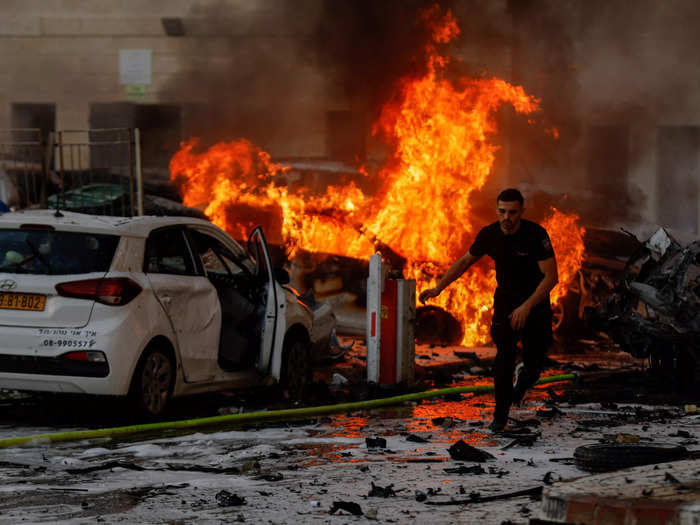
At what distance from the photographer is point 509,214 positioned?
814 cm

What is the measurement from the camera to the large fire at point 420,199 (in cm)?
1600

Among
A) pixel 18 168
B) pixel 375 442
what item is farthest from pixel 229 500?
pixel 18 168

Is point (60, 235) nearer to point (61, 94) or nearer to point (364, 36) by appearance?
point (364, 36)

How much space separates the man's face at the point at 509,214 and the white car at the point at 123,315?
225 cm

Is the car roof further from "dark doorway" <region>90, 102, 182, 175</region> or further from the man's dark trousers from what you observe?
"dark doorway" <region>90, 102, 182, 175</region>

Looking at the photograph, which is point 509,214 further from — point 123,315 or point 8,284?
point 8,284

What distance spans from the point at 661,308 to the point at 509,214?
3117 millimetres

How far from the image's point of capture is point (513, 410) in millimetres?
9430

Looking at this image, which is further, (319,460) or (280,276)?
(280,276)

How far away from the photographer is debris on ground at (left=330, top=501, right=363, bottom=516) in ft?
17.7

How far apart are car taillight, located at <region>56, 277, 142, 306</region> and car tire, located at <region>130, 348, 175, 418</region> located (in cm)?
45

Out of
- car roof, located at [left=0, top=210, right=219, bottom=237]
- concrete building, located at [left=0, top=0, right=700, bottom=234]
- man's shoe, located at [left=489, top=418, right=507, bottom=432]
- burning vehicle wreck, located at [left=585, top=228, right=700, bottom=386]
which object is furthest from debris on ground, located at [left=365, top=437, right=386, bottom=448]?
concrete building, located at [left=0, top=0, right=700, bottom=234]

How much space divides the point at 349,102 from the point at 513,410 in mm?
14551

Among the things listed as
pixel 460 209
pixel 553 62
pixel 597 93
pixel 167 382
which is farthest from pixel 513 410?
pixel 597 93
